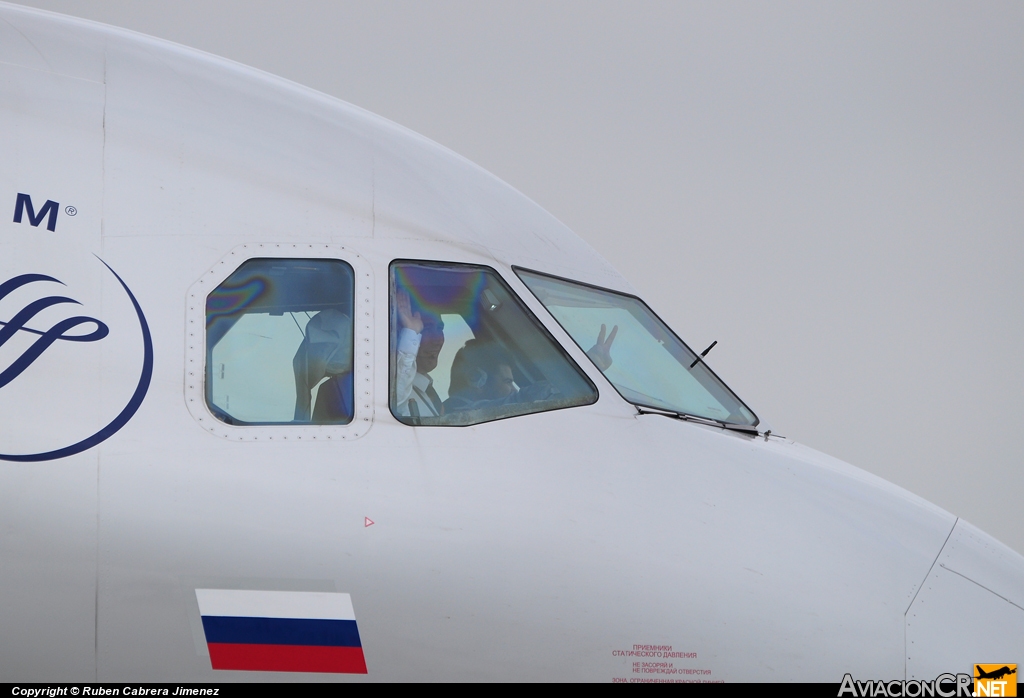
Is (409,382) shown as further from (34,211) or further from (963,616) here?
(963,616)

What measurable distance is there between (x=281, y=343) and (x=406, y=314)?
533 millimetres

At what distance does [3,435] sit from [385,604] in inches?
63.6

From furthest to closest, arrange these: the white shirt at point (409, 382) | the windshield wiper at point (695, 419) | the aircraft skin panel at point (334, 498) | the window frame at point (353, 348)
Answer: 1. the windshield wiper at point (695, 419)
2. the white shirt at point (409, 382)
3. the window frame at point (353, 348)
4. the aircraft skin panel at point (334, 498)

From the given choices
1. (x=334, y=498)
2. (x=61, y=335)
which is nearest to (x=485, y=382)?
(x=334, y=498)

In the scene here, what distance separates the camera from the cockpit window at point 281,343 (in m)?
3.38

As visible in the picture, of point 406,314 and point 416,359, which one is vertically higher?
point 406,314

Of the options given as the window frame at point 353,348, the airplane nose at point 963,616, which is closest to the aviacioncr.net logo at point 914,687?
the airplane nose at point 963,616

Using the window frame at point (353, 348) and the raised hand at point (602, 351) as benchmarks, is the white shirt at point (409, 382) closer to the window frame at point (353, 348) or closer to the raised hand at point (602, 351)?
→ the window frame at point (353, 348)

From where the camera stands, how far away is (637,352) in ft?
12.6

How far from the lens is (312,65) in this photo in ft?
29.4

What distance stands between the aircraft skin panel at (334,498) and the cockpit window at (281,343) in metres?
0.06

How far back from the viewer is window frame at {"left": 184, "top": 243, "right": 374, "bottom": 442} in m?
3.32

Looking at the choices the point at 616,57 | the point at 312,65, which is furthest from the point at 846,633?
the point at 312,65

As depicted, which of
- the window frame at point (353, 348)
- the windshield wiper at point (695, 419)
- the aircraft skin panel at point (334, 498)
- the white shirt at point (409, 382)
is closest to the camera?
the aircraft skin panel at point (334, 498)
